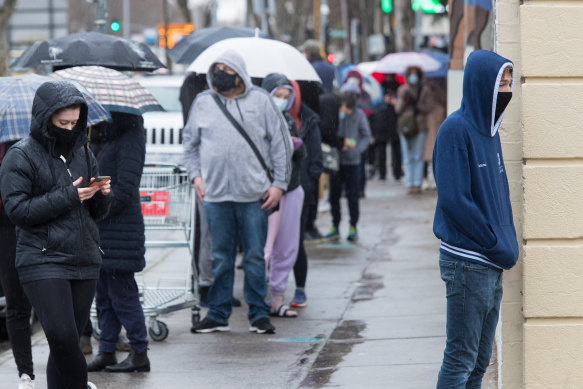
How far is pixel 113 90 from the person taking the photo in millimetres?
7227

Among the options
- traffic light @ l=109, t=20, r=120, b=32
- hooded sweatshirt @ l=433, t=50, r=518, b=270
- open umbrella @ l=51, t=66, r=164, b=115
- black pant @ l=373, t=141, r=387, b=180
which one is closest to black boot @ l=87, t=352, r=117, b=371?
open umbrella @ l=51, t=66, r=164, b=115

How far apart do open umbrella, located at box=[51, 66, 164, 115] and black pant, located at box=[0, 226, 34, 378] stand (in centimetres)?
105

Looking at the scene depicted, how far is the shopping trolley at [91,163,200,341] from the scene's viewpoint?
325 inches

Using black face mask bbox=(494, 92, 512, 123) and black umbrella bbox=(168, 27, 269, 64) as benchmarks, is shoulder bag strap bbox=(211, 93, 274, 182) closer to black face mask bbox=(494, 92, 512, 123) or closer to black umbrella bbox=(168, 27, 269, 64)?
→ black umbrella bbox=(168, 27, 269, 64)

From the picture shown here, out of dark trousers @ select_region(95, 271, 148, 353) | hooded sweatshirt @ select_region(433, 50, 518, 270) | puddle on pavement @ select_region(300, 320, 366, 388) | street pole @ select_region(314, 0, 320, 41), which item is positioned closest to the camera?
hooded sweatshirt @ select_region(433, 50, 518, 270)

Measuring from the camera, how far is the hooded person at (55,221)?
18.1ft

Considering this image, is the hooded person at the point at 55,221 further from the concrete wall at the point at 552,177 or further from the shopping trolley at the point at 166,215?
the shopping trolley at the point at 166,215

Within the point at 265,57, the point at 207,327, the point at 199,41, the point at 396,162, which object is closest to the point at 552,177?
the point at 207,327

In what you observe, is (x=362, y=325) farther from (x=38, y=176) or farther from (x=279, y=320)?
(x=38, y=176)

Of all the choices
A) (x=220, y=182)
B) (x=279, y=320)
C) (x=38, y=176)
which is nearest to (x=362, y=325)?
(x=279, y=320)

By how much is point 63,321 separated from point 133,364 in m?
1.87

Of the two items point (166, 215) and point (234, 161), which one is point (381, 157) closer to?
point (166, 215)

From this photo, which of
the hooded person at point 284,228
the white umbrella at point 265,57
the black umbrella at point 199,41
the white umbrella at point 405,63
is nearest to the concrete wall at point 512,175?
the hooded person at point 284,228

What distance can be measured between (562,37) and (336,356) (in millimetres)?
2902
